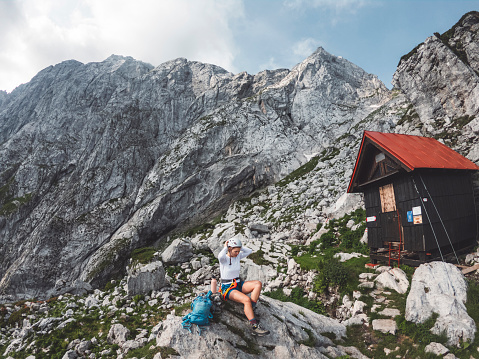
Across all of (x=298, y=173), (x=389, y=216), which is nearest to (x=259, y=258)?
(x=389, y=216)

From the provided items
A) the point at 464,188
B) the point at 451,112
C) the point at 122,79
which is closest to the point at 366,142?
the point at 464,188

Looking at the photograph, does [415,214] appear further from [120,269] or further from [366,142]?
[120,269]

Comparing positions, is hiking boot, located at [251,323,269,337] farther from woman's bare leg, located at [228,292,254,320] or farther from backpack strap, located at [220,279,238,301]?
backpack strap, located at [220,279,238,301]

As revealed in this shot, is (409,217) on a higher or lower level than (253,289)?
higher

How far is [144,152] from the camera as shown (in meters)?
60.7

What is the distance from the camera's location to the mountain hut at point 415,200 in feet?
40.8

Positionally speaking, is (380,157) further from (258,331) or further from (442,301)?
(258,331)

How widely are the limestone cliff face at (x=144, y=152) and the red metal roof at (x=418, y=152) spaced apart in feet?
109

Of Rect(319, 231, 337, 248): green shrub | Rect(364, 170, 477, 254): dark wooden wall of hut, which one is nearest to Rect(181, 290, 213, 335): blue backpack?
Rect(364, 170, 477, 254): dark wooden wall of hut

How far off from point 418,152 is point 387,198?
10.4 ft

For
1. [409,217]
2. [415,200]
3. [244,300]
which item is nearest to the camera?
[244,300]

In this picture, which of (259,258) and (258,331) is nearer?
(258,331)

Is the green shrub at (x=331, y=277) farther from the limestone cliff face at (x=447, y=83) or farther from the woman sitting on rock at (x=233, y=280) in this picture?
the limestone cliff face at (x=447, y=83)

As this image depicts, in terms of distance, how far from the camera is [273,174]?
49.3 metres
